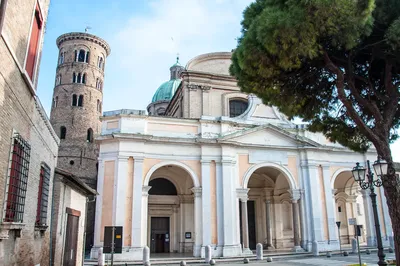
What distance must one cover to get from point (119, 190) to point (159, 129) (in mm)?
3977

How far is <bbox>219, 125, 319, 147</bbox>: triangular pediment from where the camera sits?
2008cm

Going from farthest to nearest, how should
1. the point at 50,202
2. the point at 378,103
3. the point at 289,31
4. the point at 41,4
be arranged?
the point at 378,103 → the point at 50,202 → the point at 289,31 → the point at 41,4

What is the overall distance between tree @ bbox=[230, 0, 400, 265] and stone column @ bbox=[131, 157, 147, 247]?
9397 mm

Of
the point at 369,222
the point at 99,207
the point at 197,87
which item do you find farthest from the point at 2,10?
the point at 369,222

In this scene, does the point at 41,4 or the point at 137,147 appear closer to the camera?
the point at 41,4

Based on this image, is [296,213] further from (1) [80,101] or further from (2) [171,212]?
(1) [80,101]

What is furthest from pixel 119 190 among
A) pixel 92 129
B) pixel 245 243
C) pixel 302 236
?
pixel 92 129

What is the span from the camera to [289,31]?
8.01 meters

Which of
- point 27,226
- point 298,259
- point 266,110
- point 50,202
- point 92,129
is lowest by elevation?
point 298,259

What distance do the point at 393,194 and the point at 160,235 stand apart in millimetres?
15596

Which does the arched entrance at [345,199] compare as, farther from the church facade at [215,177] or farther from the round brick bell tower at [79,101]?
the round brick bell tower at [79,101]

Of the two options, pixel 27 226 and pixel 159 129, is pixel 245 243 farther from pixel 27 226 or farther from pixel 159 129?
pixel 27 226

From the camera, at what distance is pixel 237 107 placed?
77.3 ft

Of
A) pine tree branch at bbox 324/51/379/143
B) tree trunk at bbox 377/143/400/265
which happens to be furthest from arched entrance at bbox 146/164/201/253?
tree trunk at bbox 377/143/400/265
